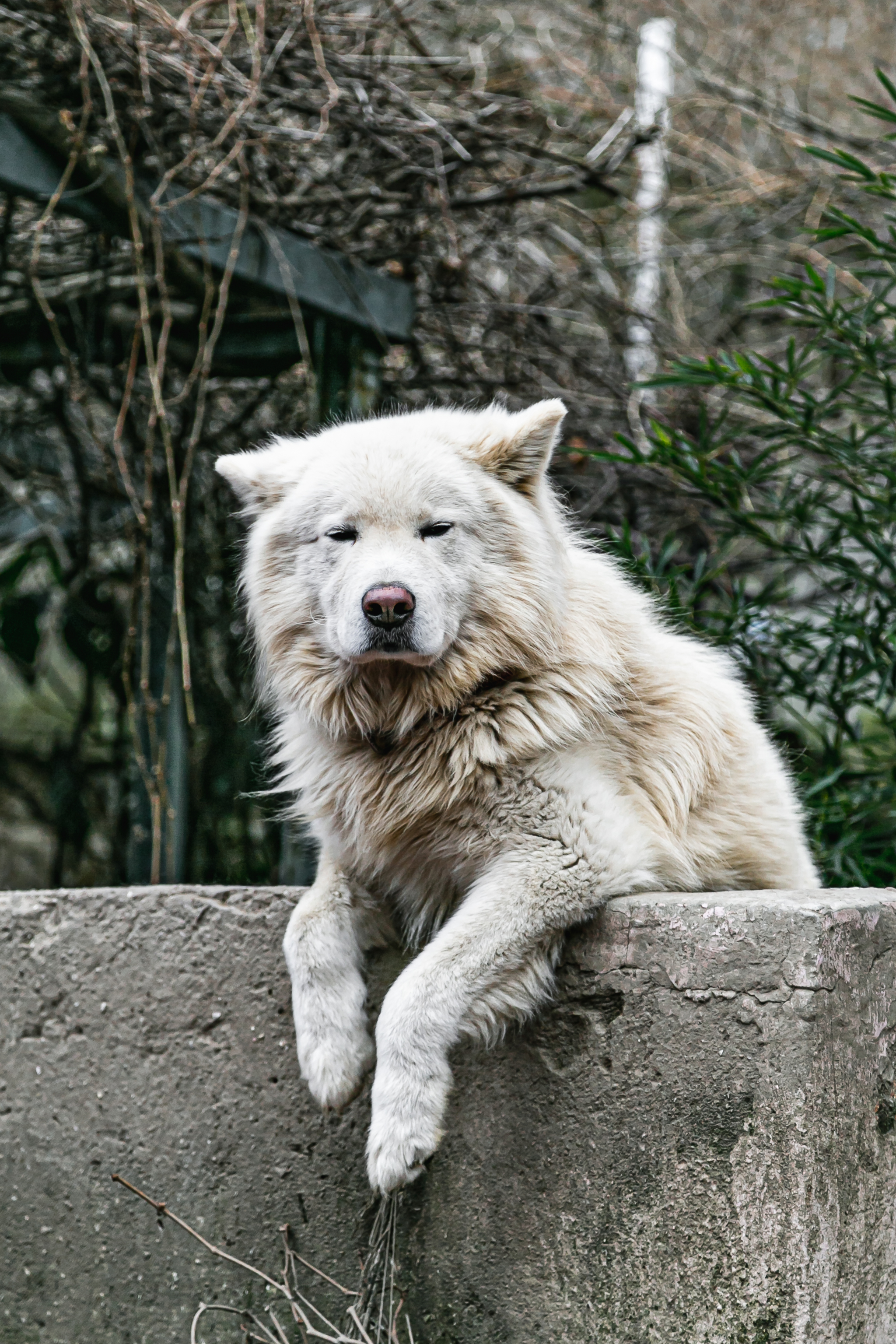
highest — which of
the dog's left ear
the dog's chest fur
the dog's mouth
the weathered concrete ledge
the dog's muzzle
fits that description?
the dog's left ear

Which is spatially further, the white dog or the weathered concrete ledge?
the white dog

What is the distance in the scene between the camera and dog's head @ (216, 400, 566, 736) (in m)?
2.48

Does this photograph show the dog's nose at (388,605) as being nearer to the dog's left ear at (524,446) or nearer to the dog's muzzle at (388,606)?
the dog's muzzle at (388,606)

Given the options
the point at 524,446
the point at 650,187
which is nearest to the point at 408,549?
the point at 524,446

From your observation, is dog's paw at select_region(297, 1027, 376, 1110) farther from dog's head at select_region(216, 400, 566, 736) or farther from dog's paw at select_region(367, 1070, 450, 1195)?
dog's head at select_region(216, 400, 566, 736)

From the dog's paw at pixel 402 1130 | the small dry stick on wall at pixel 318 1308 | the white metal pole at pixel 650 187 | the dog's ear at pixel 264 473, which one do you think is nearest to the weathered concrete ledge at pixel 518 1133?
the small dry stick on wall at pixel 318 1308

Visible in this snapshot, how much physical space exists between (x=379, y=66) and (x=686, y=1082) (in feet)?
12.5

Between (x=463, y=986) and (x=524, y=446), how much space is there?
47.8 inches

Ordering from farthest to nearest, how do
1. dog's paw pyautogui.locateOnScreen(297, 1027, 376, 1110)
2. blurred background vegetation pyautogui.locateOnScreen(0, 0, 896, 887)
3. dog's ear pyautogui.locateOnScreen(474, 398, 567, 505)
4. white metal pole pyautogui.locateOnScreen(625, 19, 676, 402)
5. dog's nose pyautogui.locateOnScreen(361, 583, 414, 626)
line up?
white metal pole pyautogui.locateOnScreen(625, 19, 676, 402) < blurred background vegetation pyautogui.locateOnScreen(0, 0, 896, 887) < dog's ear pyautogui.locateOnScreen(474, 398, 567, 505) < dog's paw pyautogui.locateOnScreen(297, 1027, 376, 1110) < dog's nose pyautogui.locateOnScreen(361, 583, 414, 626)

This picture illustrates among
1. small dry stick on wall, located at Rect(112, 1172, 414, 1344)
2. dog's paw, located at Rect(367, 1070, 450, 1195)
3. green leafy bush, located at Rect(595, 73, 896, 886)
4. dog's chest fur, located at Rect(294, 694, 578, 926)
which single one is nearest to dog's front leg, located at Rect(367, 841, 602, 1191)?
dog's paw, located at Rect(367, 1070, 450, 1195)

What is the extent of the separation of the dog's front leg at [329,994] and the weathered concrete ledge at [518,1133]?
184mm

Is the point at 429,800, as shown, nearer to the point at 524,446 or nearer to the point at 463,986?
the point at 463,986

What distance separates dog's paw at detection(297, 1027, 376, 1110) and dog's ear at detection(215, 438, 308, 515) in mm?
1248

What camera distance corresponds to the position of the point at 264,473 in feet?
9.29
